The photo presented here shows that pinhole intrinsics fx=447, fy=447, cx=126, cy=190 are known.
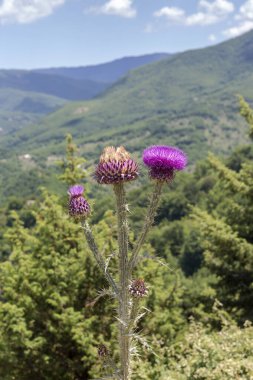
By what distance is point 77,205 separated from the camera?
4062 mm

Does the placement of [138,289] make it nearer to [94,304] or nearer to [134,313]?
[134,313]

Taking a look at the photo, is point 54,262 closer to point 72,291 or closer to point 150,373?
point 72,291

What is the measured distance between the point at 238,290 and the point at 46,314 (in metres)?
7.22

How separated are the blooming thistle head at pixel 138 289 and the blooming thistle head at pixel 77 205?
77 cm

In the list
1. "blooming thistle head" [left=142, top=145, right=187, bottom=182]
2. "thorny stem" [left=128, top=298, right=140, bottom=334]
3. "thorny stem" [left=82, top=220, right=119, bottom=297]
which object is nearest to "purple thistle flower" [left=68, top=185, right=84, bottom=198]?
"thorny stem" [left=82, top=220, right=119, bottom=297]

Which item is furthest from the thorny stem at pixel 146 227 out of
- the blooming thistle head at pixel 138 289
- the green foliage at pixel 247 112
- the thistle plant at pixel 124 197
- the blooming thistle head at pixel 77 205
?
the green foliage at pixel 247 112

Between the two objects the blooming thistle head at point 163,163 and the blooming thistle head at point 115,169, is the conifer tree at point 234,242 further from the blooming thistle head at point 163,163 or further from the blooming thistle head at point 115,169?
the blooming thistle head at point 115,169

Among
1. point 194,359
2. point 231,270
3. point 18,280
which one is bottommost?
point 194,359

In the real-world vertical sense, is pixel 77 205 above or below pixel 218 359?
above

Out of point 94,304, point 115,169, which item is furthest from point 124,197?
point 94,304

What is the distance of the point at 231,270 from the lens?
16.3 metres

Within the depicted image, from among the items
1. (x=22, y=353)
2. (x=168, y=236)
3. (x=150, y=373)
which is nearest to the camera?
(x=150, y=373)

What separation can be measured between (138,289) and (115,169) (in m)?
1.15

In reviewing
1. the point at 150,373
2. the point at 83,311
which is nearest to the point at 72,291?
the point at 83,311
